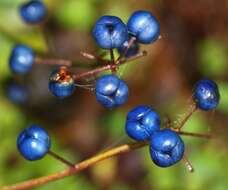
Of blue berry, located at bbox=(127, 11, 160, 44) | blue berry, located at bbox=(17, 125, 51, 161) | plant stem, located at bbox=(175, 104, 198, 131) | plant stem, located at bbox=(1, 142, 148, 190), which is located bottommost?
plant stem, located at bbox=(1, 142, 148, 190)

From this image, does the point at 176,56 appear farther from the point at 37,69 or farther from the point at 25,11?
the point at 25,11

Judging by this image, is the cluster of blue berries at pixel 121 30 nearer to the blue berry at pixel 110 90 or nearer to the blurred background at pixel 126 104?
the blue berry at pixel 110 90

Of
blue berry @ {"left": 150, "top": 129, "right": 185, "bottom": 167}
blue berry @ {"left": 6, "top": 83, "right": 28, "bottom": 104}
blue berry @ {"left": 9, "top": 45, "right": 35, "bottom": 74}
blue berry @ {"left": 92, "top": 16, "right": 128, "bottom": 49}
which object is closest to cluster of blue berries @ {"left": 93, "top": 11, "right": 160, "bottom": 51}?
blue berry @ {"left": 92, "top": 16, "right": 128, "bottom": 49}

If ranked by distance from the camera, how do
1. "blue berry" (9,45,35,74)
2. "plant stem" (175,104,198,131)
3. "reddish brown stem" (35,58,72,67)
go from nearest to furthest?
"plant stem" (175,104,198,131) → "reddish brown stem" (35,58,72,67) → "blue berry" (9,45,35,74)

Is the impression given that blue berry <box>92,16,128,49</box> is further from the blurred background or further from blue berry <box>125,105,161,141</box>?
the blurred background

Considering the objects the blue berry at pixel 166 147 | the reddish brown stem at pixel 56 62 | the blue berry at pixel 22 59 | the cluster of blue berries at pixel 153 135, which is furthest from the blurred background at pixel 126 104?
the blue berry at pixel 166 147

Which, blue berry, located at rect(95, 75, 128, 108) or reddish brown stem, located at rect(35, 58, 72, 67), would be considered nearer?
blue berry, located at rect(95, 75, 128, 108)
